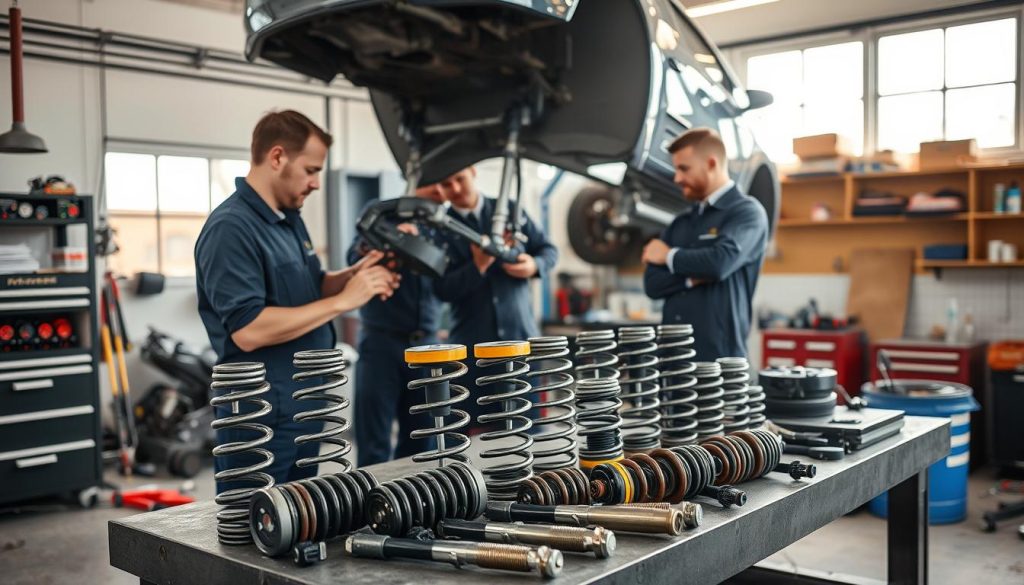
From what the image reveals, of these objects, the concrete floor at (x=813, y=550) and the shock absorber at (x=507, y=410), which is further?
the concrete floor at (x=813, y=550)

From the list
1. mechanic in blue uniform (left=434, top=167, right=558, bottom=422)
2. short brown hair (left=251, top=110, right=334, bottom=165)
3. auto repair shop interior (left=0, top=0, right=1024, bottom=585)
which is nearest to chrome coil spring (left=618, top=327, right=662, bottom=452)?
auto repair shop interior (left=0, top=0, right=1024, bottom=585)

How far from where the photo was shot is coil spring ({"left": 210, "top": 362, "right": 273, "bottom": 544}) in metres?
A: 1.12

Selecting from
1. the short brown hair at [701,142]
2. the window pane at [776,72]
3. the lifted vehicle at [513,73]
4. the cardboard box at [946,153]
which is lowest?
the short brown hair at [701,142]

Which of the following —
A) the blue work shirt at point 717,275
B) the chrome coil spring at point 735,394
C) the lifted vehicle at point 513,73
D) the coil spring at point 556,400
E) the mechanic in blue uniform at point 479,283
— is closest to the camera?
the coil spring at point 556,400

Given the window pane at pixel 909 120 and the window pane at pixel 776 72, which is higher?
the window pane at pixel 776 72

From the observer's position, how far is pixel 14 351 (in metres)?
3.91

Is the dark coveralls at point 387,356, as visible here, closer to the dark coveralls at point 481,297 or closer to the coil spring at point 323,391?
the dark coveralls at point 481,297

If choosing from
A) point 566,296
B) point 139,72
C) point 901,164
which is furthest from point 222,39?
point 901,164

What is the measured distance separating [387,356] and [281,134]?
1.14m

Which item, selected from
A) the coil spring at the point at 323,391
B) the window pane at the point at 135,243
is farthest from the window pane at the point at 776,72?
the coil spring at the point at 323,391

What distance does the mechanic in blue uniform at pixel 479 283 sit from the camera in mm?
2768

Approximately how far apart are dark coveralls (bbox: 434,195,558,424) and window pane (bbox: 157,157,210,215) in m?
3.23

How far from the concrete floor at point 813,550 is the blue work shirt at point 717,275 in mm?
819

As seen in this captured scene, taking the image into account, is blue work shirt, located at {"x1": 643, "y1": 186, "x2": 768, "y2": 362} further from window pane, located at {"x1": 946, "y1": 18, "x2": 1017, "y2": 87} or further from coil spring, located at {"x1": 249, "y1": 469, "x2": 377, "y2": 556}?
window pane, located at {"x1": 946, "y1": 18, "x2": 1017, "y2": 87}
